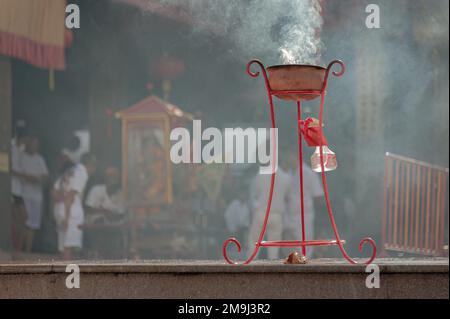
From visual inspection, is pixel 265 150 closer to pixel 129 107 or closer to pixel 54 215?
pixel 129 107

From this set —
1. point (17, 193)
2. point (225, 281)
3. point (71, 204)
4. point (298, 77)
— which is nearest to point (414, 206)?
point (71, 204)

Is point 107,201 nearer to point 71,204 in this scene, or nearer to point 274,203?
point 71,204

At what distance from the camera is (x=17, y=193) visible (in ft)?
40.1

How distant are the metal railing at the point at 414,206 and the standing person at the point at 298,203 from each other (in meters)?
0.83

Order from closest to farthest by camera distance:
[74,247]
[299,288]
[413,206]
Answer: [299,288] < [413,206] < [74,247]

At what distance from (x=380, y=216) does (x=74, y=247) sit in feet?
12.4

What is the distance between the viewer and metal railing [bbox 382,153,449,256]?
1101 cm

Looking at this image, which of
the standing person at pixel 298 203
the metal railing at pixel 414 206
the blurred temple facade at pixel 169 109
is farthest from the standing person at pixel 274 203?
the metal railing at pixel 414 206

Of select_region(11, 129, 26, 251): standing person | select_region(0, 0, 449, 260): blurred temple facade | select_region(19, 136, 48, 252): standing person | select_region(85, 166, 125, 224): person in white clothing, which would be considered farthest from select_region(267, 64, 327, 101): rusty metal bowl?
select_region(19, 136, 48, 252): standing person

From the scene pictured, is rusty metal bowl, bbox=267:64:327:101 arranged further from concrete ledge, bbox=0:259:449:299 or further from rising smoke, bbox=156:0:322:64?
concrete ledge, bbox=0:259:449:299

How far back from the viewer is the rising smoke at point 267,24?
6.14m

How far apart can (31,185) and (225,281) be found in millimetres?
7915

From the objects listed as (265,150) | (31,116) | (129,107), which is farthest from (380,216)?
(31,116)
